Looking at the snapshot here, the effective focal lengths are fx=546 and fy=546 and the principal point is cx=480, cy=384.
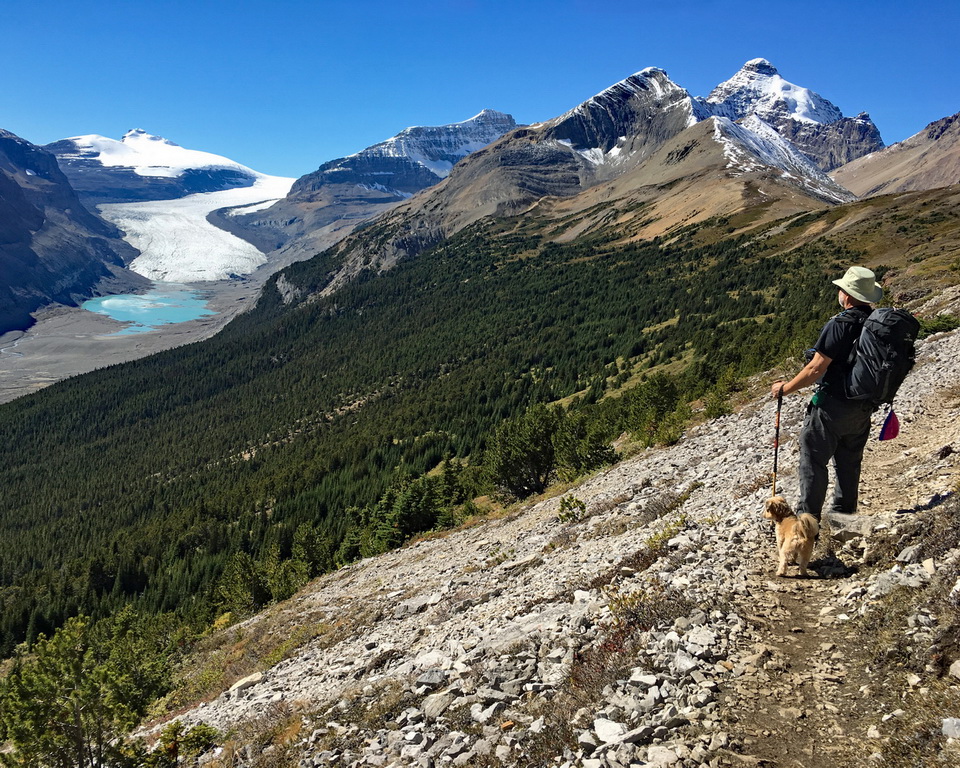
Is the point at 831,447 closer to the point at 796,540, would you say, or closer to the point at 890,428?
the point at 890,428

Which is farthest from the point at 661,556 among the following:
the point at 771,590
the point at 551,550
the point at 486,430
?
the point at 486,430

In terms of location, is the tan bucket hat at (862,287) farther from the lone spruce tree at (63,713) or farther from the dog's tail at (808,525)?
the lone spruce tree at (63,713)

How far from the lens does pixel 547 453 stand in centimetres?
4794

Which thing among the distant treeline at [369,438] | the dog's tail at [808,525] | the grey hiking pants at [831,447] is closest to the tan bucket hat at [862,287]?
the grey hiking pants at [831,447]

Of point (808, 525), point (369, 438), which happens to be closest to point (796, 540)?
point (808, 525)

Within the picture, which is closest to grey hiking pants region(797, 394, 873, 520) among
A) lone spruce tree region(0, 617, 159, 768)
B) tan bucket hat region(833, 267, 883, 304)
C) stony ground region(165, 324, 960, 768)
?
stony ground region(165, 324, 960, 768)

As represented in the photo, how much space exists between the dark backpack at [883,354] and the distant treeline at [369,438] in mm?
19969

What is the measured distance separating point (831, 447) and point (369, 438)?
120643mm

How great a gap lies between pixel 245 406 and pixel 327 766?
638 ft

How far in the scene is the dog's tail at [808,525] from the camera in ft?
27.9

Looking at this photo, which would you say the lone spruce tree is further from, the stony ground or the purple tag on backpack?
the purple tag on backpack

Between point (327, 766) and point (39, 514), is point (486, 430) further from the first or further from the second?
point (39, 514)

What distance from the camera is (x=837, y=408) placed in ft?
29.0

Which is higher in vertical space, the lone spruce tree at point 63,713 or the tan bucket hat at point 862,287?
the tan bucket hat at point 862,287
